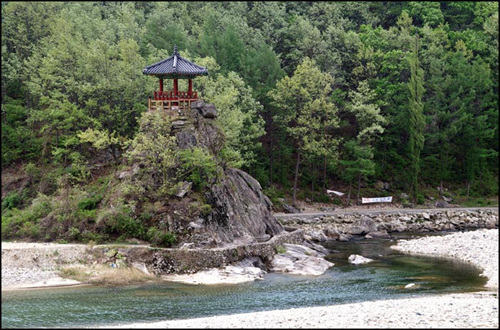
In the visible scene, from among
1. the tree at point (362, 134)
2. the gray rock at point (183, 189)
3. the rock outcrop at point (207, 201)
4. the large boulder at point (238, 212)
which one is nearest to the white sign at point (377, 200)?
the tree at point (362, 134)

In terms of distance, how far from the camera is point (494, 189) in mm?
71562

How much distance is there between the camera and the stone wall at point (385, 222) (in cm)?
5620

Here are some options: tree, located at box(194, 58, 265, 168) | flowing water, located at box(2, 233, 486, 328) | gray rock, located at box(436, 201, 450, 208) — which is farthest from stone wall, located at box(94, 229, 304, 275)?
gray rock, located at box(436, 201, 450, 208)

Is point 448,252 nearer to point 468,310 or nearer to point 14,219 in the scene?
point 468,310

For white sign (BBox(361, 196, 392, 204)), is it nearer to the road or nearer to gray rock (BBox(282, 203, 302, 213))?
the road

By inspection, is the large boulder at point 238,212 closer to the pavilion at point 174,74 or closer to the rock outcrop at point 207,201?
the rock outcrop at point 207,201

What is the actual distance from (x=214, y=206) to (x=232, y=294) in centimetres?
989

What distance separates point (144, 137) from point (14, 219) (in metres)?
9.82

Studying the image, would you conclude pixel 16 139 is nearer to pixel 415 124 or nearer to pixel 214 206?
pixel 214 206

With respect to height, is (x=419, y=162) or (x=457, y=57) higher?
(x=457, y=57)

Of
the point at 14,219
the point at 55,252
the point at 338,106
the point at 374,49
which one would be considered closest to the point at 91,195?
the point at 14,219

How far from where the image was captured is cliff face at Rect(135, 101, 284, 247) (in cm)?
4109

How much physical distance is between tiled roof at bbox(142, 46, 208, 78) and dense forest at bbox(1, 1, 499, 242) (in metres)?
5.68

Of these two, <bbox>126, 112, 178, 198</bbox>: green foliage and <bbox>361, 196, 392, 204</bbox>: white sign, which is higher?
<bbox>126, 112, 178, 198</bbox>: green foliage
